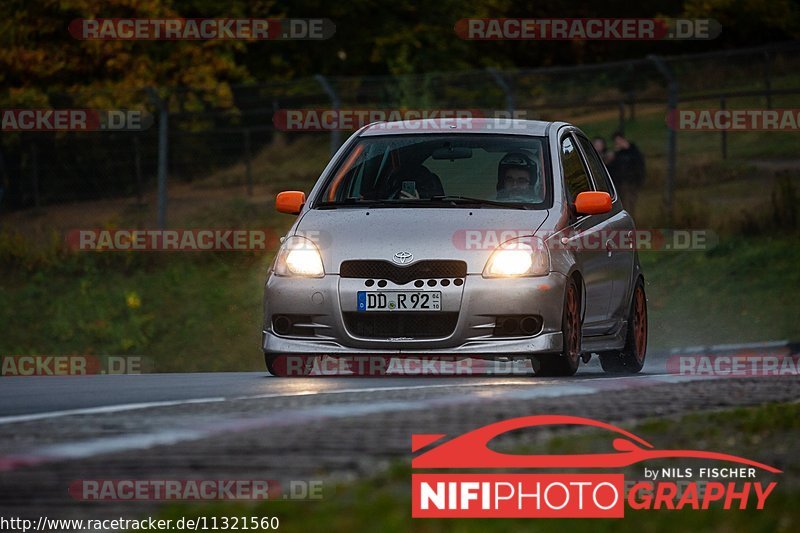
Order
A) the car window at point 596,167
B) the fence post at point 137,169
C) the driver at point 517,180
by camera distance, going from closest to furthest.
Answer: the driver at point 517,180 → the car window at point 596,167 → the fence post at point 137,169

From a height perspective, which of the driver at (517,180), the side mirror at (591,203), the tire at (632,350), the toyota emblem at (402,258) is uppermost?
the driver at (517,180)

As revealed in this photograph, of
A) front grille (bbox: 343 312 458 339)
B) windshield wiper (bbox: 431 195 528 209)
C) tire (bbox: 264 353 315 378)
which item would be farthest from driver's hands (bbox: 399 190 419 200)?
front grille (bbox: 343 312 458 339)

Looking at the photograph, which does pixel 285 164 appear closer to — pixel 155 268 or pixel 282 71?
pixel 282 71

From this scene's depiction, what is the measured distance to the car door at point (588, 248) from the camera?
12.7m

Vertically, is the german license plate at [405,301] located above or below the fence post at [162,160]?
below

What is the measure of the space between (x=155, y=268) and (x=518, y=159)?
14344mm

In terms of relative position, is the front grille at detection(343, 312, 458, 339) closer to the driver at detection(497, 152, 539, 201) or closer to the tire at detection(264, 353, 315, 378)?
the tire at detection(264, 353, 315, 378)

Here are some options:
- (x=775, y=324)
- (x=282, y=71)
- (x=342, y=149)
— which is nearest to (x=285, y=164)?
(x=282, y=71)

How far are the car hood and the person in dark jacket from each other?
14.8 meters

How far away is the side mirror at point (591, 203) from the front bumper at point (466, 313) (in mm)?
765

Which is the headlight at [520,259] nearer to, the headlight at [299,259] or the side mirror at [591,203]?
the side mirror at [591,203]

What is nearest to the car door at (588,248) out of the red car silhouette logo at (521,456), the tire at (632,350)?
the tire at (632,350)

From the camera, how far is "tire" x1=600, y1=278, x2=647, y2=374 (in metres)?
14.1

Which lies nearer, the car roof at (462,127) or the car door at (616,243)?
the car roof at (462,127)
